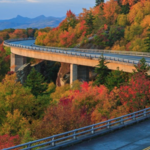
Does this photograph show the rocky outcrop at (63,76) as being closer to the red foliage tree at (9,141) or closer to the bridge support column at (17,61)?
the bridge support column at (17,61)

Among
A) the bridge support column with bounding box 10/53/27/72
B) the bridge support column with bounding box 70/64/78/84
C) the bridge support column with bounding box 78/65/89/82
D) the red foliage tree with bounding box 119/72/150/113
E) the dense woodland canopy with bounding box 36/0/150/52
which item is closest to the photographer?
the red foliage tree with bounding box 119/72/150/113

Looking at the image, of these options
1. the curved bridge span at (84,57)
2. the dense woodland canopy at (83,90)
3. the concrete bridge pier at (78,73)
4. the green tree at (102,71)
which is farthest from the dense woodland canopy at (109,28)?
the green tree at (102,71)

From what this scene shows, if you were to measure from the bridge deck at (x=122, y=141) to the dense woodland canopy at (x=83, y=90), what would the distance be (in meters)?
6.43

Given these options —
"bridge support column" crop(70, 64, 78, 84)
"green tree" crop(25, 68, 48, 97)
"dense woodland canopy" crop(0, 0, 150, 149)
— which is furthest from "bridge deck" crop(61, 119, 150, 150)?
"bridge support column" crop(70, 64, 78, 84)

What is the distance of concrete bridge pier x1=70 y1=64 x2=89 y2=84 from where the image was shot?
6838 centimetres

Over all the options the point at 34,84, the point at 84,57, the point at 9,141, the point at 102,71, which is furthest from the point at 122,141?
the point at 84,57

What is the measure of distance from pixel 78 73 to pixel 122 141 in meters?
49.2

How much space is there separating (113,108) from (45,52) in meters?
40.9

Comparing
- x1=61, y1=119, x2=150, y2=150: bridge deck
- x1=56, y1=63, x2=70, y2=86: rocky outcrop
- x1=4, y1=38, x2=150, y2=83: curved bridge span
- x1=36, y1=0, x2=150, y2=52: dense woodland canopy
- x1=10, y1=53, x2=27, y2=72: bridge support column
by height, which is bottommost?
x1=56, y1=63, x2=70, y2=86: rocky outcrop

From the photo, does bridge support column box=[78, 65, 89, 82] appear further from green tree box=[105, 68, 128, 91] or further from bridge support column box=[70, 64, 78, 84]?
green tree box=[105, 68, 128, 91]

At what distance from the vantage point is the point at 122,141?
66.9 ft

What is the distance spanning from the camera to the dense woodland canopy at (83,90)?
3155 centimetres

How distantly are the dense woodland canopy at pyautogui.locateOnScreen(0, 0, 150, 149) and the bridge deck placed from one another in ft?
21.1

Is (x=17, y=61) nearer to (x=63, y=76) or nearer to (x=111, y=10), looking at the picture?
(x=63, y=76)
